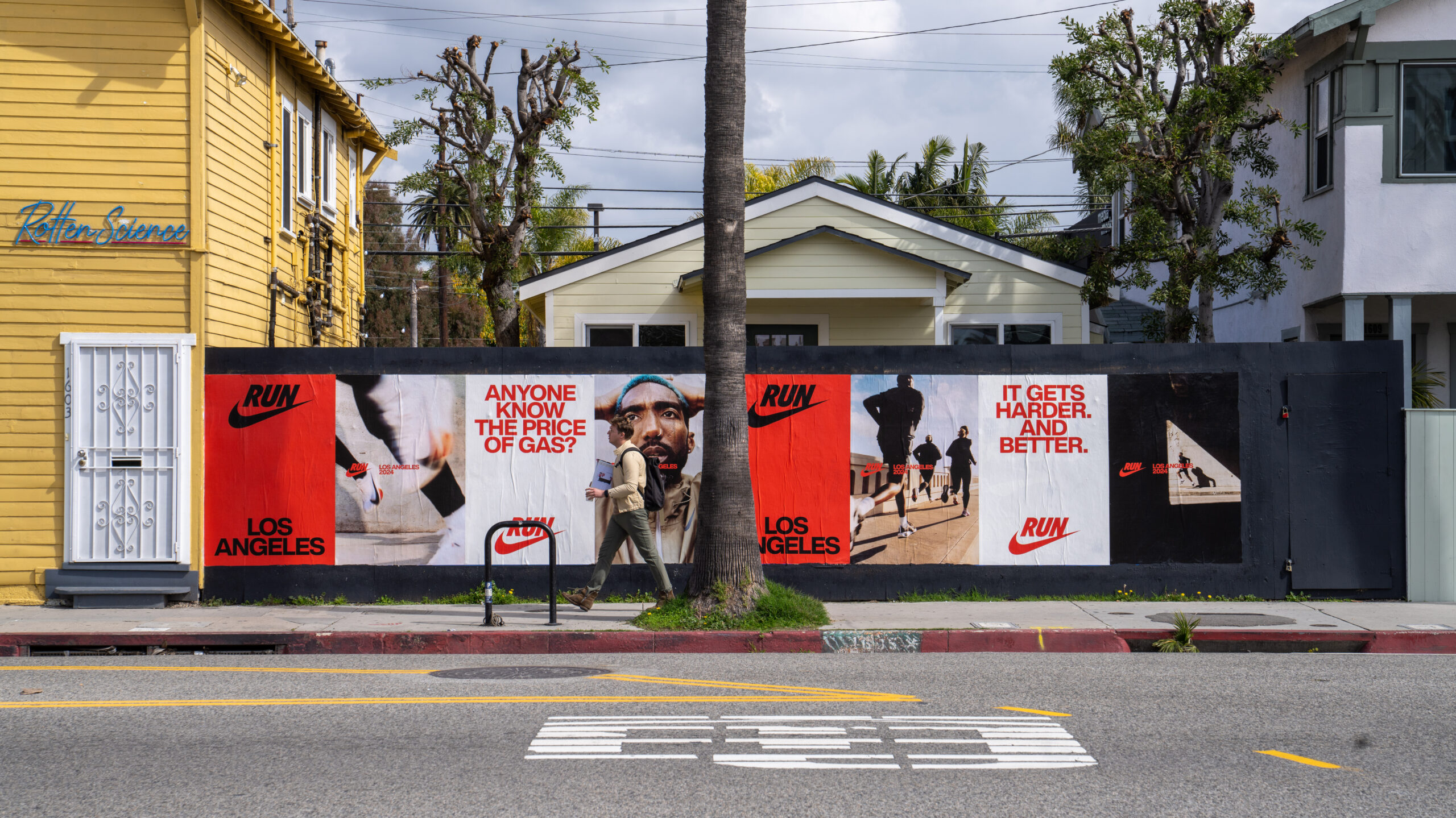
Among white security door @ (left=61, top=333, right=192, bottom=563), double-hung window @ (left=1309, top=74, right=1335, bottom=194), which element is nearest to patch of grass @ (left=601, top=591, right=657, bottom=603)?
white security door @ (left=61, top=333, right=192, bottom=563)

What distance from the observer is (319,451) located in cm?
1224

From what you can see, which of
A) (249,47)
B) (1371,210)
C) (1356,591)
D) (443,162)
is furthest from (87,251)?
(1371,210)

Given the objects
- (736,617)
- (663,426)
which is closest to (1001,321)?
(663,426)

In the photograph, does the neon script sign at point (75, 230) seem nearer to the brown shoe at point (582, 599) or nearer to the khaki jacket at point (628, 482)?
the khaki jacket at point (628, 482)

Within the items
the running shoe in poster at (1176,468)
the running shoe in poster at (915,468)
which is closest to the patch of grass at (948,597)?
the running shoe in poster at (915,468)

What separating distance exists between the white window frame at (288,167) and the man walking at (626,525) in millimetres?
6776

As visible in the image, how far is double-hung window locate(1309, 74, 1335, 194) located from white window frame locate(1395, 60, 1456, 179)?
780mm

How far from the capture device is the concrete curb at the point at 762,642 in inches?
400

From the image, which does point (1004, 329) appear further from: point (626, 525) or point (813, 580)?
point (626, 525)

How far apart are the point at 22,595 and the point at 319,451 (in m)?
3.21

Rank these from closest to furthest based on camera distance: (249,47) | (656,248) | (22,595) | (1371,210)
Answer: (22,595) < (249,47) < (1371,210) < (656,248)

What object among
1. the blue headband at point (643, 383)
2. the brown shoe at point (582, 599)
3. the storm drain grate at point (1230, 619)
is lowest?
the storm drain grate at point (1230, 619)

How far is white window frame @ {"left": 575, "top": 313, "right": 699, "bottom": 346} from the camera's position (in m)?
17.8

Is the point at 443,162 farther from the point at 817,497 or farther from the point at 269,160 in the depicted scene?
the point at 817,497
